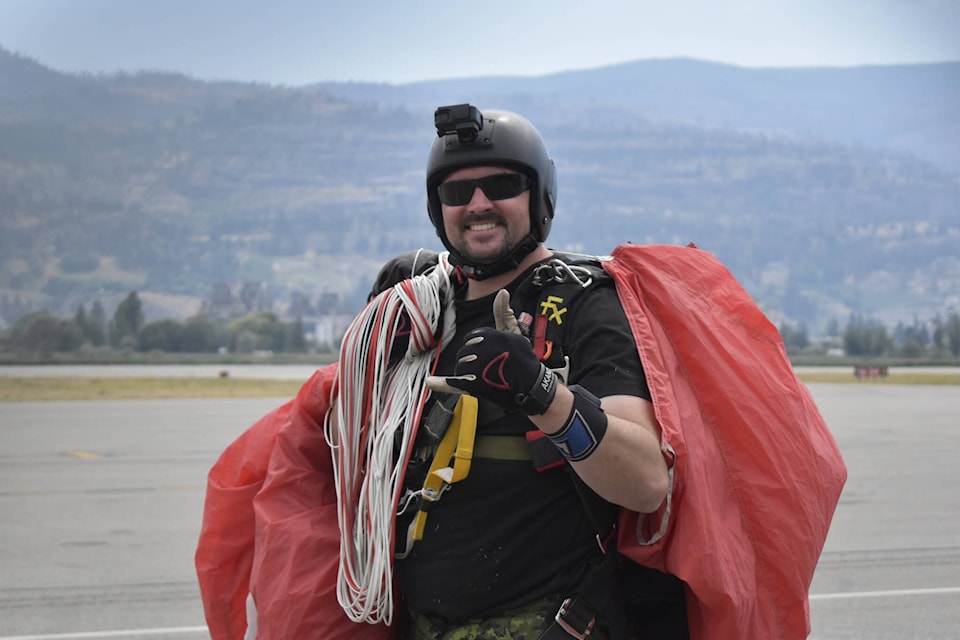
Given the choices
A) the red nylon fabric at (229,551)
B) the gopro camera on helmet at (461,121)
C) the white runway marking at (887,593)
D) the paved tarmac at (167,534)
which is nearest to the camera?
the gopro camera on helmet at (461,121)

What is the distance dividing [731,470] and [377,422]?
0.85m

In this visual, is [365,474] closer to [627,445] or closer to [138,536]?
[627,445]

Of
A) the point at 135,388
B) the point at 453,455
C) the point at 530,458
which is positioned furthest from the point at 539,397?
the point at 135,388

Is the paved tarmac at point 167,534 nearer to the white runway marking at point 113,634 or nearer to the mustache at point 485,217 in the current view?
the white runway marking at point 113,634

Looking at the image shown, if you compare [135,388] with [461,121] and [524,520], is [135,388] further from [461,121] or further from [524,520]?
[524,520]

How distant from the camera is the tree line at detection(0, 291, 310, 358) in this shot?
81.6 m

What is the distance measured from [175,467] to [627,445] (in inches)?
471

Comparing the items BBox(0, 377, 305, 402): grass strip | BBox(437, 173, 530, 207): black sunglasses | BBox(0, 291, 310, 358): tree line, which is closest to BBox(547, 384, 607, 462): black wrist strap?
BBox(437, 173, 530, 207): black sunglasses

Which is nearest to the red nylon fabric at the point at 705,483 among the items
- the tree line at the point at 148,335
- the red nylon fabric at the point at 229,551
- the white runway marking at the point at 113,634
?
the red nylon fabric at the point at 229,551

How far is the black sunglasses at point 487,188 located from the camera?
254 cm

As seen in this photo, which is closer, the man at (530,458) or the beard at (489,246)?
the man at (530,458)

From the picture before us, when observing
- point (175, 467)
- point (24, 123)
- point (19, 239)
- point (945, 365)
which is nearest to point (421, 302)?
point (175, 467)

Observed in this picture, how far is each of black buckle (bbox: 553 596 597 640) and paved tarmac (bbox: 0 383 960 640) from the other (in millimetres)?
3753

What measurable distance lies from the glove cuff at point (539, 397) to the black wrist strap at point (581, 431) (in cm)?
5
